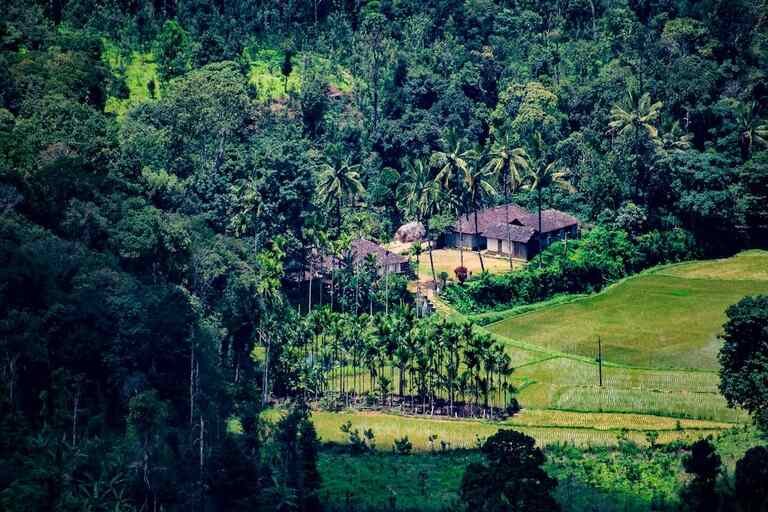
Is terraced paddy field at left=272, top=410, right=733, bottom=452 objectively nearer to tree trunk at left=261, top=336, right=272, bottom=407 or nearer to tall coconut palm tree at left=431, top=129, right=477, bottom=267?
tree trunk at left=261, top=336, right=272, bottom=407

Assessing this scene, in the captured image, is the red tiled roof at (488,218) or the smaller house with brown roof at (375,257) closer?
the smaller house with brown roof at (375,257)

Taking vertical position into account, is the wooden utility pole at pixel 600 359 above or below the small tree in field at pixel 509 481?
above

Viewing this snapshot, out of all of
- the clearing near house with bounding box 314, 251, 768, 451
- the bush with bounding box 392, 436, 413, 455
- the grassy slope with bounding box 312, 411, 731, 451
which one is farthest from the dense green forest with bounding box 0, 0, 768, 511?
the bush with bounding box 392, 436, 413, 455

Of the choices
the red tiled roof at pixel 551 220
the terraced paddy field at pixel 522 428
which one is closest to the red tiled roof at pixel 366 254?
the red tiled roof at pixel 551 220

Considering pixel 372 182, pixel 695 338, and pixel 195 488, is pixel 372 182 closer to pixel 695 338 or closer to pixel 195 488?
pixel 695 338

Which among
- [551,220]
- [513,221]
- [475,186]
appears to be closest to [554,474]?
[475,186]

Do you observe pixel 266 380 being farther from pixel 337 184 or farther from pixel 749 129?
pixel 749 129

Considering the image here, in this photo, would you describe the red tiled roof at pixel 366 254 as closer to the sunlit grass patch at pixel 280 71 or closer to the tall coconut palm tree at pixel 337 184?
the tall coconut palm tree at pixel 337 184
